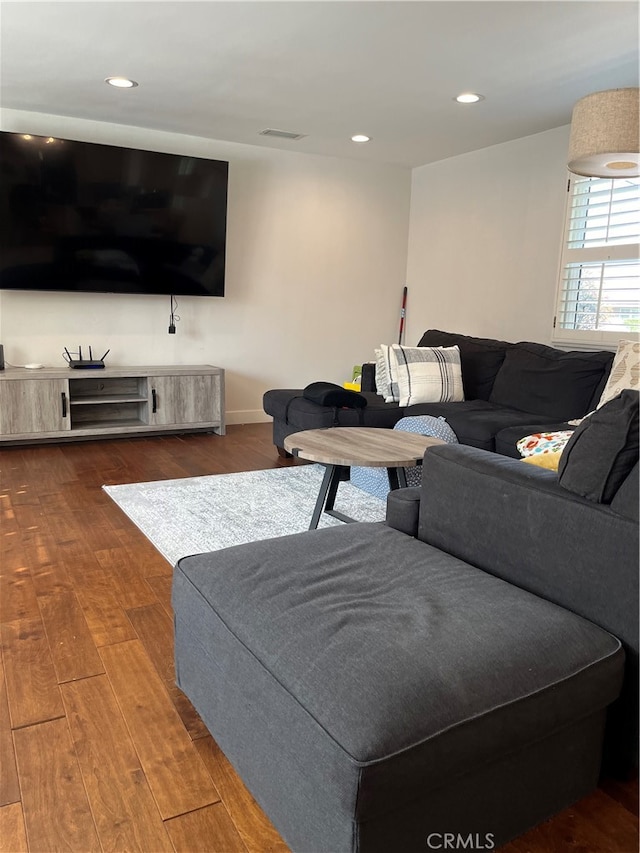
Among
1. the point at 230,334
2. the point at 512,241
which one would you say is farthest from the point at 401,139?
the point at 230,334

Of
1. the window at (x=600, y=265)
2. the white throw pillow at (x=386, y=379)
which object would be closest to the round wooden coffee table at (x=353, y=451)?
the white throw pillow at (x=386, y=379)

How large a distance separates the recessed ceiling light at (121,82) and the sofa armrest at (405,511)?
3108 millimetres

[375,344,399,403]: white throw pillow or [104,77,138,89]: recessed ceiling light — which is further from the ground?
[104,77,138,89]: recessed ceiling light

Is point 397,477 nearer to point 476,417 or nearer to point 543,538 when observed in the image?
point 476,417

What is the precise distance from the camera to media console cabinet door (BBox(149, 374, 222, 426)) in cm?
495

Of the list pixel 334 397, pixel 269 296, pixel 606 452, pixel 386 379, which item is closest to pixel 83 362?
pixel 269 296

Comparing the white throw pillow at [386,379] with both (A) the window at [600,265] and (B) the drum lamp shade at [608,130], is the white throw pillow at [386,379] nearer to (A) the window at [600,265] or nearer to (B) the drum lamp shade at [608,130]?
(A) the window at [600,265]

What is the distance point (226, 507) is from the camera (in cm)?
341

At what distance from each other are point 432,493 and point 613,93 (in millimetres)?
2114

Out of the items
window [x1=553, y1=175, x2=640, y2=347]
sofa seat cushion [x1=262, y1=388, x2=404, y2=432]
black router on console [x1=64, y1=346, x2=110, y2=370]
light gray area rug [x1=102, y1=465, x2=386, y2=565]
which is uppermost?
window [x1=553, y1=175, x2=640, y2=347]

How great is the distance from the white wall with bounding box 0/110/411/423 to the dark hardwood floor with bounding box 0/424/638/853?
233 cm

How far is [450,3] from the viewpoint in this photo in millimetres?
2689

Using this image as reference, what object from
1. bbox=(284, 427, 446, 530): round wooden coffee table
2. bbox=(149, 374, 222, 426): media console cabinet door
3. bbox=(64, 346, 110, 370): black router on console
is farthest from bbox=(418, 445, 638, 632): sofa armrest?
bbox=(64, 346, 110, 370): black router on console

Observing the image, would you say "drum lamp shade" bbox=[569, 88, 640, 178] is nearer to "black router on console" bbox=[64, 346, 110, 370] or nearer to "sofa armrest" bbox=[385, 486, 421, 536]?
"sofa armrest" bbox=[385, 486, 421, 536]
